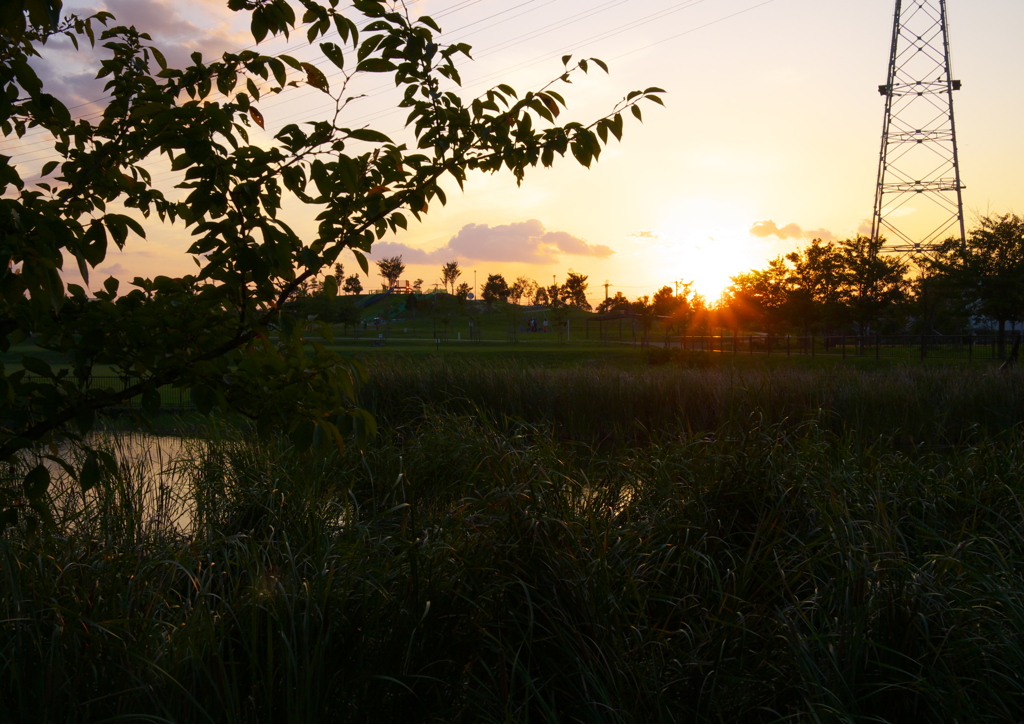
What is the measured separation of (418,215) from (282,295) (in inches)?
24.6

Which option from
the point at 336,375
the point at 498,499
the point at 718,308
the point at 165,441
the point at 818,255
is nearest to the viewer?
the point at 336,375

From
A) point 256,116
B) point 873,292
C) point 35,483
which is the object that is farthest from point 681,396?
point 873,292

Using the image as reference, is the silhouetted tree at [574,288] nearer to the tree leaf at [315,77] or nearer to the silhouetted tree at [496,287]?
the silhouetted tree at [496,287]

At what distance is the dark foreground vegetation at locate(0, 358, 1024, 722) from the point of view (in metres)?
3.06

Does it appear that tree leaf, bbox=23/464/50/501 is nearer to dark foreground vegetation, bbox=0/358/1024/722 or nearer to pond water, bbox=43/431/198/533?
dark foreground vegetation, bbox=0/358/1024/722

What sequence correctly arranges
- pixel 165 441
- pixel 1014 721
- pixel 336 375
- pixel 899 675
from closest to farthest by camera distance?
pixel 336 375, pixel 1014 721, pixel 899 675, pixel 165 441

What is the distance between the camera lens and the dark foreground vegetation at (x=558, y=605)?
10.0ft

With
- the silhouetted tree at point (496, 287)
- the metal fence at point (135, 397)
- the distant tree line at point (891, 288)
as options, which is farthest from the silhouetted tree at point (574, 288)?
the metal fence at point (135, 397)

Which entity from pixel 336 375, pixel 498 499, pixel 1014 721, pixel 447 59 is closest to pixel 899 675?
pixel 1014 721

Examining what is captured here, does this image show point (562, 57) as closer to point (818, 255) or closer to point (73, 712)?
point (73, 712)

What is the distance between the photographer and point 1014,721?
280cm

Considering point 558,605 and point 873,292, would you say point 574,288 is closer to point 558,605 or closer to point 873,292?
point 873,292

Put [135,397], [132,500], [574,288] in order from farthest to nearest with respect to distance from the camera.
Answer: [574,288] < [132,500] < [135,397]

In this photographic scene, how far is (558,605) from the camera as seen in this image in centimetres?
362
